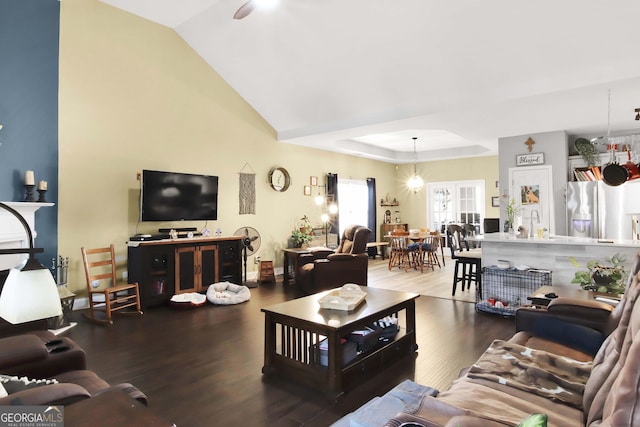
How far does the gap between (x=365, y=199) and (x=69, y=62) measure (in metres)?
6.76

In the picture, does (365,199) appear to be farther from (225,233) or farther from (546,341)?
(546,341)

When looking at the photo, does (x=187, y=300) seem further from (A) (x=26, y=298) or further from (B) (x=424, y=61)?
(B) (x=424, y=61)

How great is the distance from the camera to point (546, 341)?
90.1 inches

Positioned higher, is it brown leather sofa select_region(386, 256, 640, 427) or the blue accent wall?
the blue accent wall

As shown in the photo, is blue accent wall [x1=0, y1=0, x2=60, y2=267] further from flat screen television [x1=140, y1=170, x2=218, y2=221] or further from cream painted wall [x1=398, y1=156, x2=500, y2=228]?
cream painted wall [x1=398, y1=156, x2=500, y2=228]

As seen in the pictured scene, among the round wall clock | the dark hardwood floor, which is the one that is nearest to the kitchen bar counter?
the dark hardwood floor

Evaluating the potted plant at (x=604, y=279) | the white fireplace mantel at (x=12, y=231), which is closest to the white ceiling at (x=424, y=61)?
the potted plant at (x=604, y=279)

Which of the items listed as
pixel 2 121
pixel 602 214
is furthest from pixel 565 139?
pixel 2 121

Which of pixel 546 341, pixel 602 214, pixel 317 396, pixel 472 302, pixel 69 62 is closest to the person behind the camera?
pixel 546 341

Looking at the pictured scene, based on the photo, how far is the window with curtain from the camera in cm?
897

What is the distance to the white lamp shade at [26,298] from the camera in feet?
3.21


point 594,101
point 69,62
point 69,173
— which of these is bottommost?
point 69,173

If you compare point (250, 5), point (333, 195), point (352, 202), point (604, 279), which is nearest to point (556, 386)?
point (604, 279)

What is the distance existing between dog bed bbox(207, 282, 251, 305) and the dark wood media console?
235mm
